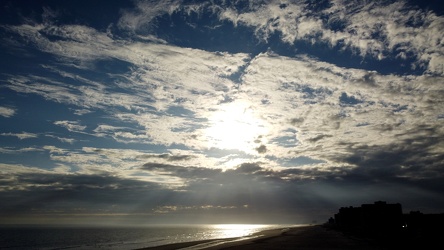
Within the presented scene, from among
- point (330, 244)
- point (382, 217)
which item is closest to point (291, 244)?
point (330, 244)

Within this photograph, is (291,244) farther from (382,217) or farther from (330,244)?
(382,217)

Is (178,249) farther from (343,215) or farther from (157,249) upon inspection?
(343,215)

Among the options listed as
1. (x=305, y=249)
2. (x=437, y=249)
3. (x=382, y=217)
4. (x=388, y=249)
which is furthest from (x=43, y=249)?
(x=382, y=217)

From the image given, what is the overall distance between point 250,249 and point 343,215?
111 m

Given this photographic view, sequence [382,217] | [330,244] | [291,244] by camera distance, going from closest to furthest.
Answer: [330,244] → [291,244] → [382,217]

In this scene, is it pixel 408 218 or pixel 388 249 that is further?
pixel 408 218

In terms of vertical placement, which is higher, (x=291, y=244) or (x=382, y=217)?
(x=382, y=217)

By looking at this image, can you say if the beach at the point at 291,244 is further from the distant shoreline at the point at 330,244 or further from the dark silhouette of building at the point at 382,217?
the dark silhouette of building at the point at 382,217

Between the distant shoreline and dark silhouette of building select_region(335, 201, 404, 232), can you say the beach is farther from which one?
dark silhouette of building select_region(335, 201, 404, 232)

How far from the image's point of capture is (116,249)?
6875 cm

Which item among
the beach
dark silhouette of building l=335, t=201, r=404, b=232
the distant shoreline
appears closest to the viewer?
the distant shoreline

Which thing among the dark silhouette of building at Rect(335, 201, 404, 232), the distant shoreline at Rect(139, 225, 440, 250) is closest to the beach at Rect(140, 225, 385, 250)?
the distant shoreline at Rect(139, 225, 440, 250)

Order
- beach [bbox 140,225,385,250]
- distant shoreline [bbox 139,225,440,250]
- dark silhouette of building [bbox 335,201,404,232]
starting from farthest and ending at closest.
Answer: dark silhouette of building [bbox 335,201,404,232], beach [bbox 140,225,385,250], distant shoreline [bbox 139,225,440,250]

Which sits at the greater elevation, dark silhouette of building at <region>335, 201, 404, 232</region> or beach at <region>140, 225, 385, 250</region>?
dark silhouette of building at <region>335, 201, 404, 232</region>
